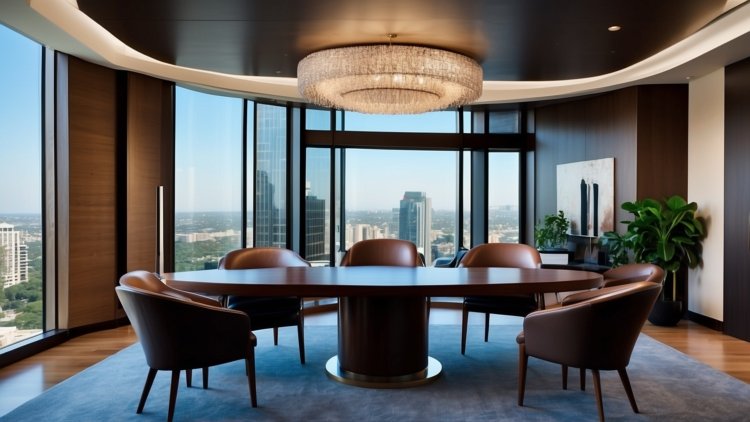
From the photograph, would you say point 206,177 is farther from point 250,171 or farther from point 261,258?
point 261,258

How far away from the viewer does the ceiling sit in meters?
3.34

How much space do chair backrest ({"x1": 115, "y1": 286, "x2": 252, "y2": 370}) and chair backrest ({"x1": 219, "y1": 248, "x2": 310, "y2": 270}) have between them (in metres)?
1.51

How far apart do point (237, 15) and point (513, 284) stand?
2.54 m

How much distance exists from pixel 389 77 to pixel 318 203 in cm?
340

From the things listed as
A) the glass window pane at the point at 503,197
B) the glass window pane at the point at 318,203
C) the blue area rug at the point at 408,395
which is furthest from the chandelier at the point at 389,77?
the glass window pane at the point at 503,197

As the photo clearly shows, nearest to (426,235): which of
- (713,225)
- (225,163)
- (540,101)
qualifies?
(540,101)

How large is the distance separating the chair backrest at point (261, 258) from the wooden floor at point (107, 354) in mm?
1275

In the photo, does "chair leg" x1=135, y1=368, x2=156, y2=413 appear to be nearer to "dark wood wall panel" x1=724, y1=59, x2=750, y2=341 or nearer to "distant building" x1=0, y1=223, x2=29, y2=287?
"distant building" x1=0, y1=223, x2=29, y2=287

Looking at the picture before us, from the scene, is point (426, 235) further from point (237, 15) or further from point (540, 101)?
point (237, 15)

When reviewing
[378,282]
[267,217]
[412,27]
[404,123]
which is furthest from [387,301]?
[404,123]

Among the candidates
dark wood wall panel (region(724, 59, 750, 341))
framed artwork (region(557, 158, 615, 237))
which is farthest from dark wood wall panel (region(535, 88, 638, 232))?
dark wood wall panel (region(724, 59, 750, 341))

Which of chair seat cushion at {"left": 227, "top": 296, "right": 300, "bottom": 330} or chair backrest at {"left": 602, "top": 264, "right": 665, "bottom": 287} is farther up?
chair backrest at {"left": 602, "top": 264, "right": 665, "bottom": 287}

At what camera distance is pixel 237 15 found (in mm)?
3492

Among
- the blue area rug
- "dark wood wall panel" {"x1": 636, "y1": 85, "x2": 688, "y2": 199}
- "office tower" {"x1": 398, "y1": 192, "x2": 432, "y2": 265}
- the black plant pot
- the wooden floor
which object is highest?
Result: "dark wood wall panel" {"x1": 636, "y1": 85, "x2": 688, "y2": 199}
